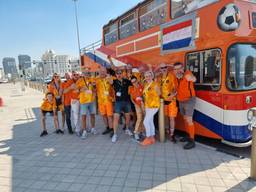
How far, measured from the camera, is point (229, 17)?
3.96 meters

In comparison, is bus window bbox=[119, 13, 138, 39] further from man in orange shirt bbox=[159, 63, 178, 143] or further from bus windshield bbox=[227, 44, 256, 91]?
bus windshield bbox=[227, 44, 256, 91]

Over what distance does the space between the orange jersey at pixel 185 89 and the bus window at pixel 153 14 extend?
1864 millimetres

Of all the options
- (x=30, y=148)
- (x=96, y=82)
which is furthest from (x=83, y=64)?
(x=30, y=148)

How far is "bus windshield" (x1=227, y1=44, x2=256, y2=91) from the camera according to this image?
13.5 ft

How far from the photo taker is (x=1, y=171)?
4.14 metres

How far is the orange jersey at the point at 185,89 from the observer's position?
4.63 metres

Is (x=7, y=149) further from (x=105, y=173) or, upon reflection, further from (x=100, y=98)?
(x=105, y=173)

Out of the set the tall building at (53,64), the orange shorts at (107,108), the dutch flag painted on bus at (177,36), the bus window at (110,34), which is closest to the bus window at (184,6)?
the dutch flag painted on bus at (177,36)

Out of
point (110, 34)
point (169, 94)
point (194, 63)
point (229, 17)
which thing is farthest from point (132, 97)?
point (110, 34)

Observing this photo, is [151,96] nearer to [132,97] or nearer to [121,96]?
[132,97]

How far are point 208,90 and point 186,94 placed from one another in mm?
489

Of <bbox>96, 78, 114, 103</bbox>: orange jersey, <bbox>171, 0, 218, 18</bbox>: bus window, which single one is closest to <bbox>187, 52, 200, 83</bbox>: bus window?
<bbox>171, 0, 218, 18</bbox>: bus window

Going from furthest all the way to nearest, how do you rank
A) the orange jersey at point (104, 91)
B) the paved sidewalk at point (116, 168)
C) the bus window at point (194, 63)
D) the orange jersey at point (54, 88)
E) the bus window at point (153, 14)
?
the orange jersey at point (54, 88), the orange jersey at point (104, 91), the bus window at point (153, 14), the bus window at point (194, 63), the paved sidewalk at point (116, 168)

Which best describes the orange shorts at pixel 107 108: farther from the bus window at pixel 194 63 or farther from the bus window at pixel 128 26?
the bus window at pixel 128 26
